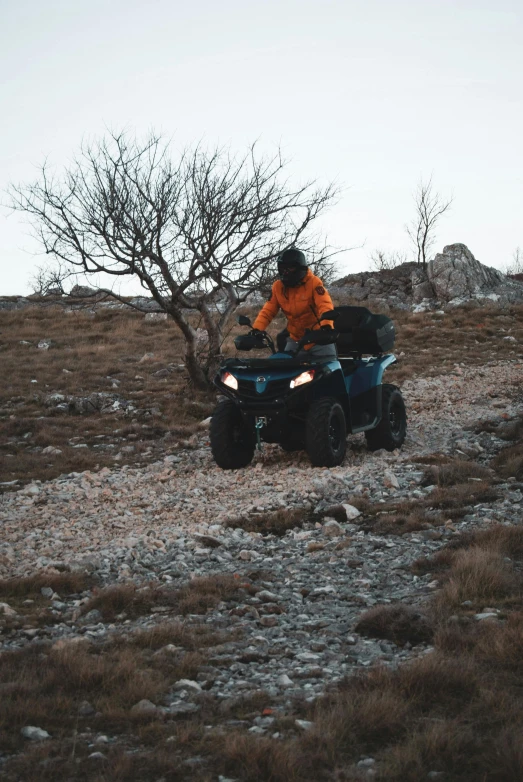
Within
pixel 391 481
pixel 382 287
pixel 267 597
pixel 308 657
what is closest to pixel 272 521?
pixel 391 481

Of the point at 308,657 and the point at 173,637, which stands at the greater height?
the point at 173,637

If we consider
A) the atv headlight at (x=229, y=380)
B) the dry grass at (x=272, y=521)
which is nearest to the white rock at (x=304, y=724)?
the dry grass at (x=272, y=521)

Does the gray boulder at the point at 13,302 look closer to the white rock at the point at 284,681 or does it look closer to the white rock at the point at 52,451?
the white rock at the point at 52,451

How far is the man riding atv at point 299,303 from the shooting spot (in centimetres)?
1013

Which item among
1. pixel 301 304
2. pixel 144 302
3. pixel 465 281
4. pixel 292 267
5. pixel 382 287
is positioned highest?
pixel 144 302

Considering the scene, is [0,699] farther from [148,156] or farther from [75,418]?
[148,156]

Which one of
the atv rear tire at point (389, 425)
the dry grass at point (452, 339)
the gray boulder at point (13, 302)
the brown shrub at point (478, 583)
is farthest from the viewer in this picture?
the gray boulder at point (13, 302)

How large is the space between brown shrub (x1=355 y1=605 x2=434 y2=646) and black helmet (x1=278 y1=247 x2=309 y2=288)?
5.71 m

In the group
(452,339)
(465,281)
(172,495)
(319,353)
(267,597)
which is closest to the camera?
(267,597)

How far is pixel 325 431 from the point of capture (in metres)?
9.88

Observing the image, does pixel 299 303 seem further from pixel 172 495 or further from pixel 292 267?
pixel 172 495

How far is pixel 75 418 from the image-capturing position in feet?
49.7

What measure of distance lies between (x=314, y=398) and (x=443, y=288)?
2315 centimetres

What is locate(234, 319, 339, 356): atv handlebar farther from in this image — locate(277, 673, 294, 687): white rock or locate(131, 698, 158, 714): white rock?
locate(131, 698, 158, 714): white rock
